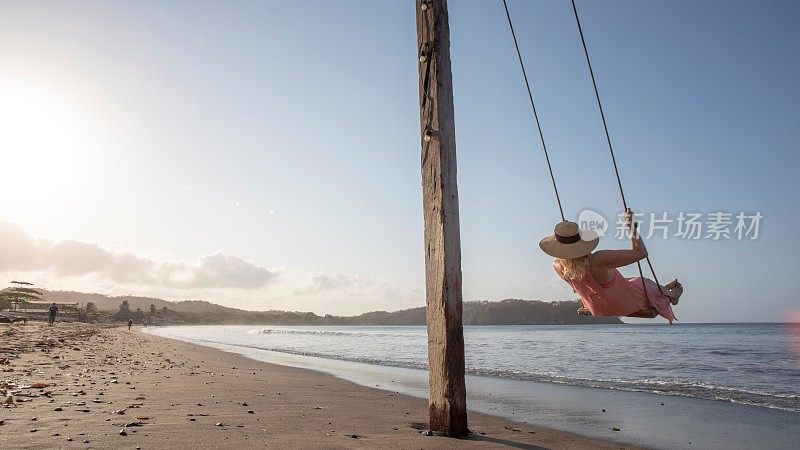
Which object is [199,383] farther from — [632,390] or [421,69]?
[632,390]

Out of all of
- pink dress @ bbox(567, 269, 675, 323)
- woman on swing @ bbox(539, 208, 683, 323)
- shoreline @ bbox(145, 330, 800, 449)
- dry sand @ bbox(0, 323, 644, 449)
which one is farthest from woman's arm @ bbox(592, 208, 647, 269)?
shoreline @ bbox(145, 330, 800, 449)

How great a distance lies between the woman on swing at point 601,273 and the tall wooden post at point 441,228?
1.01 meters

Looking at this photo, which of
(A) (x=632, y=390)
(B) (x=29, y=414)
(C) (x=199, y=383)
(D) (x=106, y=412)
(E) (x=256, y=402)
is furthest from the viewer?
(A) (x=632, y=390)

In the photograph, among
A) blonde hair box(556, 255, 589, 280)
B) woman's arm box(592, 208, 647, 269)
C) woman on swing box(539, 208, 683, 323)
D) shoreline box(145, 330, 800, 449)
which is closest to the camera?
woman's arm box(592, 208, 647, 269)

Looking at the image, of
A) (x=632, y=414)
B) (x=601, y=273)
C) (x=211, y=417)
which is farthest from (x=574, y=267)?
(x=632, y=414)

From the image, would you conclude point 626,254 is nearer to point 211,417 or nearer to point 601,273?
point 601,273

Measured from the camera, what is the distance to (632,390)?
1161 centimetres

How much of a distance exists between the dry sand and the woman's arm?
2139mm

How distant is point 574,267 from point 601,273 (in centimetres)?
26

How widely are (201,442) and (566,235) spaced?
4015 mm

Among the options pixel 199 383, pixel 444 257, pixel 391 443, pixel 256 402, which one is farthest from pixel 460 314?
pixel 199 383

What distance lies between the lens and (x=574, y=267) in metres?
5.20

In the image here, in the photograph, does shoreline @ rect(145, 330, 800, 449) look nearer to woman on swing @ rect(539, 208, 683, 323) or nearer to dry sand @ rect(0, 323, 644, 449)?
dry sand @ rect(0, 323, 644, 449)

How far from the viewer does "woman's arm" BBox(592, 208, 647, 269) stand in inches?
194
